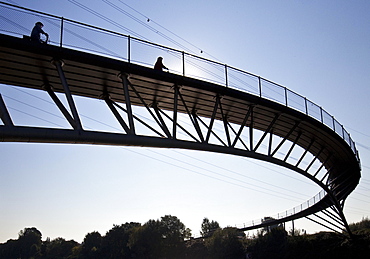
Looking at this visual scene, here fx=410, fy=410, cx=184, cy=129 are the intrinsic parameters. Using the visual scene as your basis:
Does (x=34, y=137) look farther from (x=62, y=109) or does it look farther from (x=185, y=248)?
(x=185, y=248)

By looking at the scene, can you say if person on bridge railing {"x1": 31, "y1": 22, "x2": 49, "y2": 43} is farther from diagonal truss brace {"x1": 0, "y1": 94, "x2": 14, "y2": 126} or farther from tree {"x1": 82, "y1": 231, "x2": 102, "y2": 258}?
tree {"x1": 82, "y1": 231, "x2": 102, "y2": 258}

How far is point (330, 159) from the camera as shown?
3688 cm

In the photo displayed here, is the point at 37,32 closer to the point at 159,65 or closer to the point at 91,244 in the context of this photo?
the point at 159,65

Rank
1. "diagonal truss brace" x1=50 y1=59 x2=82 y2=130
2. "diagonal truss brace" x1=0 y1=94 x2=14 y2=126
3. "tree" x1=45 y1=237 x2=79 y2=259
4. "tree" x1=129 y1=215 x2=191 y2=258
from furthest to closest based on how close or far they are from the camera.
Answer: "tree" x1=45 y1=237 x2=79 y2=259, "tree" x1=129 y1=215 x2=191 y2=258, "diagonal truss brace" x1=50 y1=59 x2=82 y2=130, "diagonal truss brace" x1=0 y1=94 x2=14 y2=126

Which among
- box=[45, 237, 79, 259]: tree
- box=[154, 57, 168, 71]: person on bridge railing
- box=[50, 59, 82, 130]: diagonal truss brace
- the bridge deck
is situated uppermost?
box=[45, 237, 79, 259]: tree

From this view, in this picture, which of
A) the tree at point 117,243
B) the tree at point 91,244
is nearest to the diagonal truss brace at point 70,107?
the tree at point 117,243

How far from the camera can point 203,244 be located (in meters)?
88.4

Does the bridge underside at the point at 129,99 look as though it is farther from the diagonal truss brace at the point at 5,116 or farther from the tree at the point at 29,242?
the tree at the point at 29,242

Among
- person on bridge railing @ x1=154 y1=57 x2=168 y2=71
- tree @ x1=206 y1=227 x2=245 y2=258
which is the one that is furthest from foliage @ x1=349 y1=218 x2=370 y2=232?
person on bridge railing @ x1=154 y1=57 x2=168 y2=71

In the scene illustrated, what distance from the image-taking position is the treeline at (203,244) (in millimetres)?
50150

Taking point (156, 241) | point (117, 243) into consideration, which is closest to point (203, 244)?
point (156, 241)

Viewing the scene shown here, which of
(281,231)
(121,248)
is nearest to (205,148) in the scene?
(281,231)

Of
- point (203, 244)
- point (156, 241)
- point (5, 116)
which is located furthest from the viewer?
point (156, 241)

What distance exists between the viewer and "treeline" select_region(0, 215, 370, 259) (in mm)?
50150
